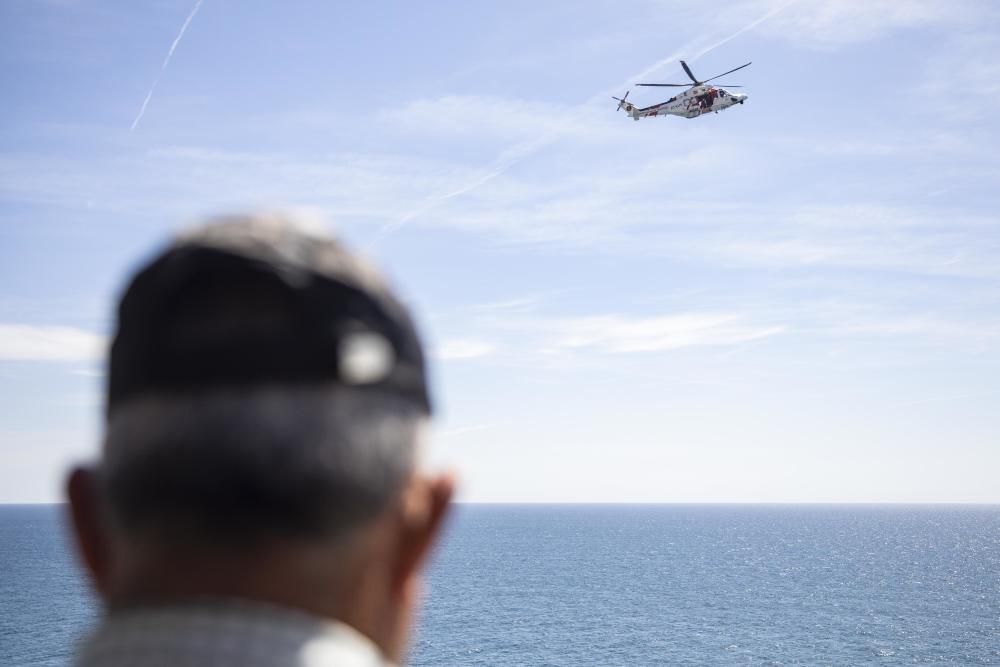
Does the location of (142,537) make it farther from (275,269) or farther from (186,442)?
(275,269)

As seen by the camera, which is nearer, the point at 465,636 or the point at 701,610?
the point at 465,636

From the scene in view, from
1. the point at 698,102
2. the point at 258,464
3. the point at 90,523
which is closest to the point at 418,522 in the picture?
the point at 258,464

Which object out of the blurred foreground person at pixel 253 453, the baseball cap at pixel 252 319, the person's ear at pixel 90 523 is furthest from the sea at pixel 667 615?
the baseball cap at pixel 252 319

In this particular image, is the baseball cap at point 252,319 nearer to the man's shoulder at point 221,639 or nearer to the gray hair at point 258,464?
the gray hair at point 258,464

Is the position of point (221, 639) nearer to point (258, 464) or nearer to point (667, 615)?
point (258, 464)

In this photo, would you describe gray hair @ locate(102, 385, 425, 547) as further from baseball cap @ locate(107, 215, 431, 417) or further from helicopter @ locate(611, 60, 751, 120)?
helicopter @ locate(611, 60, 751, 120)

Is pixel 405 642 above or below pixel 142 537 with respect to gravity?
below

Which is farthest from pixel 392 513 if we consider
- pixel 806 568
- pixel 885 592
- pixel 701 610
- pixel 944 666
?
pixel 806 568
